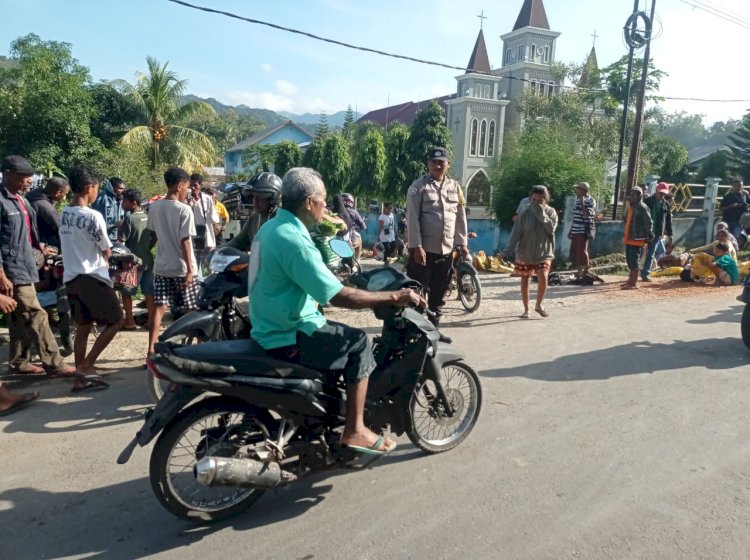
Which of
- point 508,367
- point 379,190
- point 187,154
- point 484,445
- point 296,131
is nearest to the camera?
point 484,445

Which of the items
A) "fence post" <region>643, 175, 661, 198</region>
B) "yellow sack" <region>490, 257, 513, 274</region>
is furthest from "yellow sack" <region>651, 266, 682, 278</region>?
"fence post" <region>643, 175, 661, 198</region>

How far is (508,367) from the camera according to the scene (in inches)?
218

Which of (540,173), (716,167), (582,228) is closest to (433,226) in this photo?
(582,228)

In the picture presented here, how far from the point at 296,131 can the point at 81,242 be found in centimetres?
5694

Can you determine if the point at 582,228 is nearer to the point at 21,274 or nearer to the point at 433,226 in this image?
the point at 433,226

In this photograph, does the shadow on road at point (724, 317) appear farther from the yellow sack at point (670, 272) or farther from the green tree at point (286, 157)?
the green tree at point (286, 157)

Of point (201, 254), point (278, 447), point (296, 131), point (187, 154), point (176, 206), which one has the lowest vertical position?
point (278, 447)

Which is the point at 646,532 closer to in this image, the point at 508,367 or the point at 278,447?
the point at 278,447

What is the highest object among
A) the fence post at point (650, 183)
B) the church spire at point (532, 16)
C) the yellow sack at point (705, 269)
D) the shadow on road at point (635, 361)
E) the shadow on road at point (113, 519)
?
the church spire at point (532, 16)

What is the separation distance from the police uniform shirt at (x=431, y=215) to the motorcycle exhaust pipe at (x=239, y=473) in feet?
11.2

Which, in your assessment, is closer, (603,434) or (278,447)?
(278,447)

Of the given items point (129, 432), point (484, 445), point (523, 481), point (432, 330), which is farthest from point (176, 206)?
point (523, 481)

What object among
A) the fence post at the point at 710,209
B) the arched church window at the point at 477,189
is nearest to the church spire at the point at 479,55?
the arched church window at the point at 477,189

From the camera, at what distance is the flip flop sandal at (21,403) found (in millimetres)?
4316
